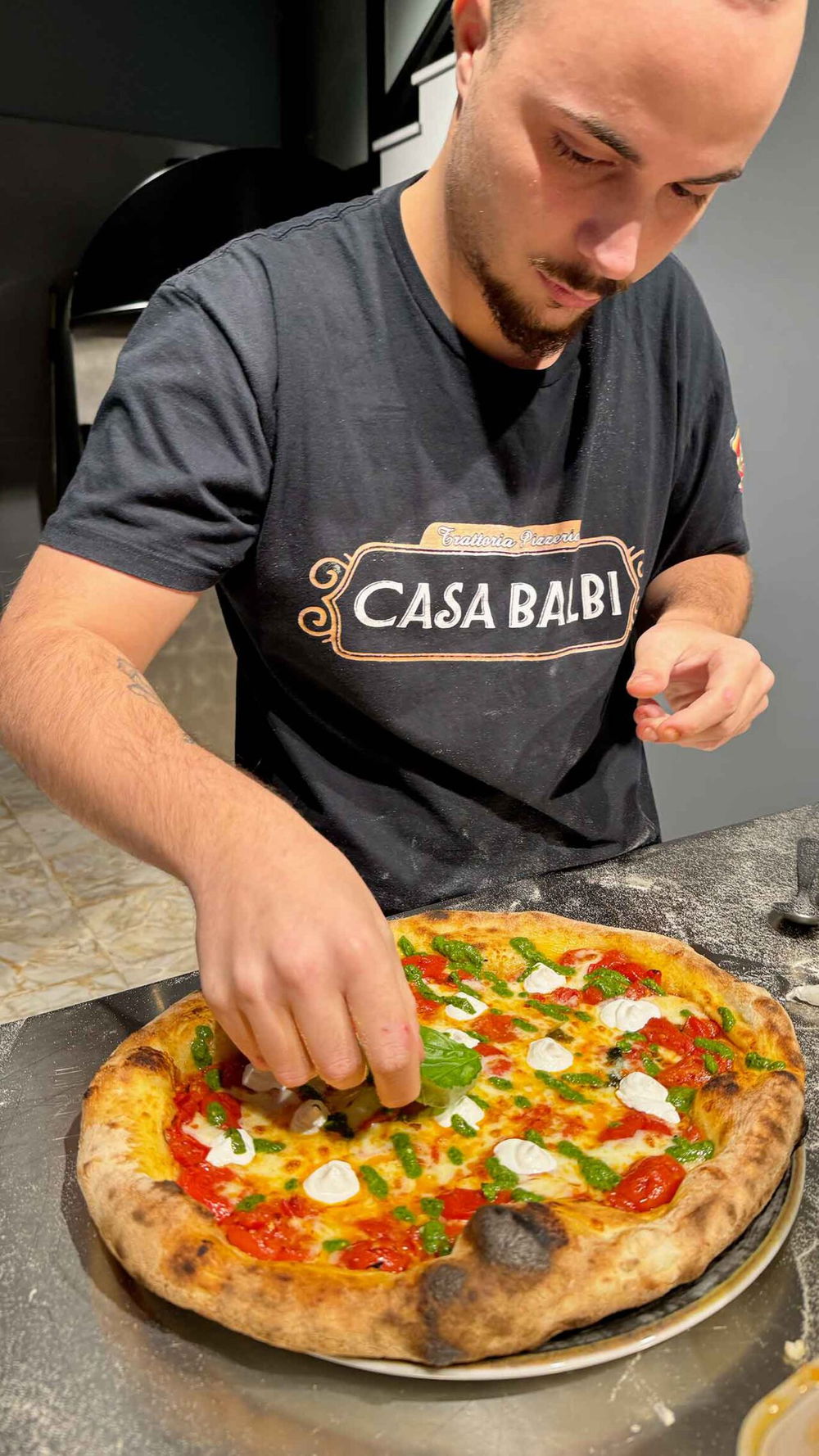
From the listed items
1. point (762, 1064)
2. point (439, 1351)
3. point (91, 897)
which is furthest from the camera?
point (91, 897)

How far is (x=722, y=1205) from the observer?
3.22 feet

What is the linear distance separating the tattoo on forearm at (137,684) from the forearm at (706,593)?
2.84 ft

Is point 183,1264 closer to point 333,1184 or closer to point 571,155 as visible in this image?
point 333,1184

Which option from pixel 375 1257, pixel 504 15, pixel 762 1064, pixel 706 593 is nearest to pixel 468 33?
pixel 504 15

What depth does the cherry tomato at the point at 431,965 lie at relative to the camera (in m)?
1.42

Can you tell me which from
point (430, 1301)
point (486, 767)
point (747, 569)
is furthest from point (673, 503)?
point (430, 1301)

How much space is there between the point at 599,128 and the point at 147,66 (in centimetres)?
351

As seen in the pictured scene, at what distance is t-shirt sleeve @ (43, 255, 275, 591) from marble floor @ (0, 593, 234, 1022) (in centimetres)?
191

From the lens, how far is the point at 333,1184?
1.06 meters

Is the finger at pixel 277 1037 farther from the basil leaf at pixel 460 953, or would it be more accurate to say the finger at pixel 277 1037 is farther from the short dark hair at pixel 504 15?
the short dark hair at pixel 504 15

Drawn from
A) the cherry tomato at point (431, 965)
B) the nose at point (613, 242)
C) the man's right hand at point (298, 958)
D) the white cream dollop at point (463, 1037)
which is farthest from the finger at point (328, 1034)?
the nose at point (613, 242)

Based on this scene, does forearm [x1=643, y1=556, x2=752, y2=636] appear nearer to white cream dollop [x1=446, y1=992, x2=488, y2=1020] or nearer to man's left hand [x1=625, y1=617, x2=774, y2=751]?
man's left hand [x1=625, y1=617, x2=774, y2=751]

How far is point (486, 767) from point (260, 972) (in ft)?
2.69

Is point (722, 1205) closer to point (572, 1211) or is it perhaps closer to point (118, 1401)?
point (572, 1211)
